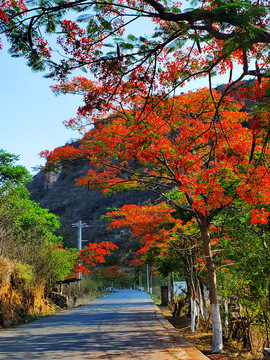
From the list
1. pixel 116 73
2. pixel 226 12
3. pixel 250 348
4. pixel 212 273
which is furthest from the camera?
pixel 250 348

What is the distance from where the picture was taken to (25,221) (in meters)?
25.1

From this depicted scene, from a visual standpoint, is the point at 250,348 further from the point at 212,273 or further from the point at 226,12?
the point at 226,12

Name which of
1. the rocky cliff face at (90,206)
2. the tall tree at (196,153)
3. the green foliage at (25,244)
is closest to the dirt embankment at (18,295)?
the green foliage at (25,244)

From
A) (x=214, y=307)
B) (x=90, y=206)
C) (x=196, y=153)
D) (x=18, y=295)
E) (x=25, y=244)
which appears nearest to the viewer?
(x=214, y=307)

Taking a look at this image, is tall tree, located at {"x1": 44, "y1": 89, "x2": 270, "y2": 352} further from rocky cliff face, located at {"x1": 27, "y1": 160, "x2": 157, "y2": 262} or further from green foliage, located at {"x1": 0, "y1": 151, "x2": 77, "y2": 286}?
rocky cliff face, located at {"x1": 27, "y1": 160, "x2": 157, "y2": 262}

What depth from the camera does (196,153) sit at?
1084cm

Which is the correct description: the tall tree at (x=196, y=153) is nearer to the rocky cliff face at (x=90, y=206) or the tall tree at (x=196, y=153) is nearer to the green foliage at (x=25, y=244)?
the green foliage at (x=25, y=244)

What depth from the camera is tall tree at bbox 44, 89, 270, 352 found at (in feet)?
28.0

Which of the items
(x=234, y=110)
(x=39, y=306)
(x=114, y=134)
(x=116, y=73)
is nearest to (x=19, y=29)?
(x=116, y=73)

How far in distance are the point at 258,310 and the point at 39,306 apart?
11.4m

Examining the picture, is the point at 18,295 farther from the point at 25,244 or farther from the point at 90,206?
the point at 90,206

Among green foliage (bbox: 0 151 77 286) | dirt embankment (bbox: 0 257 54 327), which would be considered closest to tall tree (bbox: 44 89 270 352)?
green foliage (bbox: 0 151 77 286)

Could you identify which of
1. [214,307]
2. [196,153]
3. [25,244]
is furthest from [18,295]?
[196,153]

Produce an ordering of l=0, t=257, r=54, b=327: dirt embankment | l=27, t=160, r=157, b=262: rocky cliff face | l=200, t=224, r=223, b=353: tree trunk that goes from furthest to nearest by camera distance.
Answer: l=27, t=160, r=157, b=262: rocky cliff face → l=0, t=257, r=54, b=327: dirt embankment → l=200, t=224, r=223, b=353: tree trunk
